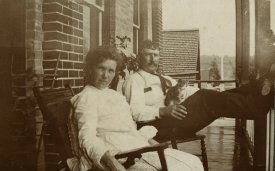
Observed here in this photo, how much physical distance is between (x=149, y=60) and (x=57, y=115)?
4.39 feet

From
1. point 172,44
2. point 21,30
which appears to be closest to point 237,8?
point 21,30

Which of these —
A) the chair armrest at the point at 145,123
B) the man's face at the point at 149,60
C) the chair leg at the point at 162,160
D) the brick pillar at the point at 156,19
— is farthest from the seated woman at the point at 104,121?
the brick pillar at the point at 156,19

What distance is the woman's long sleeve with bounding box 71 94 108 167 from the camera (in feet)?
6.91

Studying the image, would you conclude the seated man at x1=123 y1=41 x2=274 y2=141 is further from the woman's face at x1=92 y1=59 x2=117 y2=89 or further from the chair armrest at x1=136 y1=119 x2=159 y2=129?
the woman's face at x1=92 y1=59 x2=117 y2=89

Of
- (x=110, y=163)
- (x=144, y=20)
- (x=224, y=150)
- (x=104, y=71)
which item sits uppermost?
(x=144, y=20)

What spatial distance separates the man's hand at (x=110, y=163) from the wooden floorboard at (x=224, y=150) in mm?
2394

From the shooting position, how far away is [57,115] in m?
2.57

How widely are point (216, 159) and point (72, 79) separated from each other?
2.05 m

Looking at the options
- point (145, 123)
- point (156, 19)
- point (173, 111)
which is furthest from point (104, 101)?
point (156, 19)

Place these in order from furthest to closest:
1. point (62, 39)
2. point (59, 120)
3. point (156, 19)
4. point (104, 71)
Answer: point (156, 19) < point (62, 39) < point (59, 120) < point (104, 71)

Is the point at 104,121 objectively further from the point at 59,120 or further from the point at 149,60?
the point at 149,60

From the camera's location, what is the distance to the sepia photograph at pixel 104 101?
7.62ft

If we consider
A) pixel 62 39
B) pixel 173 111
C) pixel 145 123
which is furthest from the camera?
pixel 62 39

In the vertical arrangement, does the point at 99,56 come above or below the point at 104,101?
above
